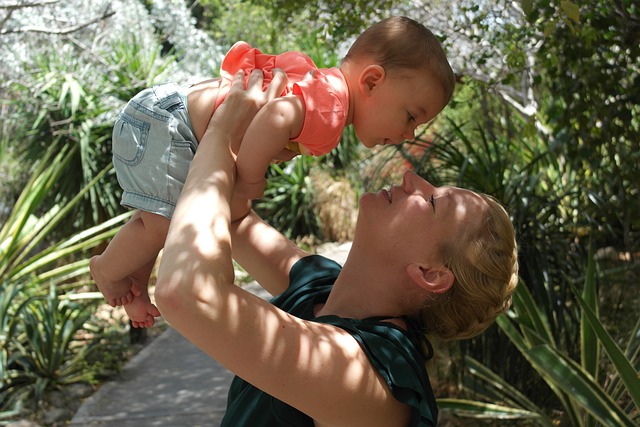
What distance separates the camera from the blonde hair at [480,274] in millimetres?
1945

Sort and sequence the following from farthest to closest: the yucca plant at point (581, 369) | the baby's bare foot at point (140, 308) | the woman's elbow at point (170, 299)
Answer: the yucca plant at point (581, 369) < the baby's bare foot at point (140, 308) < the woman's elbow at point (170, 299)

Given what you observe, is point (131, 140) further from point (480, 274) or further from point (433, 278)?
point (480, 274)

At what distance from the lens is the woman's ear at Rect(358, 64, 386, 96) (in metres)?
2.05

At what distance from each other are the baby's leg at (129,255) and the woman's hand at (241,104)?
35 centimetres

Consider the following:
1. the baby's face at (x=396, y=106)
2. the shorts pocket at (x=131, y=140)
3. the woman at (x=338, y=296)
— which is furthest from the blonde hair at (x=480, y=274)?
the shorts pocket at (x=131, y=140)

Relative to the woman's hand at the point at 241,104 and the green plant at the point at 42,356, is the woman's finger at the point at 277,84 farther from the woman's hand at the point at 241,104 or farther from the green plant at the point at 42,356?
the green plant at the point at 42,356

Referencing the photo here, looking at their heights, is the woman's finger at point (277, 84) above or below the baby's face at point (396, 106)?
above

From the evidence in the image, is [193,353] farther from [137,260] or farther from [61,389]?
[137,260]

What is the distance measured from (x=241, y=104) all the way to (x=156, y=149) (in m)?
0.29

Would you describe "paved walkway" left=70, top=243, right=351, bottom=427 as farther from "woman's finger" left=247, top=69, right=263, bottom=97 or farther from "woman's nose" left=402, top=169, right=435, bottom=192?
"woman's finger" left=247, top=69, right=263, bottom=97

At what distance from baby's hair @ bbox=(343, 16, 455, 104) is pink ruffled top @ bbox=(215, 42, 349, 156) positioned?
0.12 m

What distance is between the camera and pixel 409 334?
198 centimetres

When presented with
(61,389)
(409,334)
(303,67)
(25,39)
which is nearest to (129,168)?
(303,67)

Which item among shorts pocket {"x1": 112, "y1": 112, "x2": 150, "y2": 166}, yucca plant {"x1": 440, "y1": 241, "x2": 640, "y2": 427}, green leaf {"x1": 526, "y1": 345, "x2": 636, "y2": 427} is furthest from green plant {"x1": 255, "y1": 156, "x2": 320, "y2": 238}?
shorts pocket {"x1": 112, "y1": 112, "x2": 150, "y2": 166}
